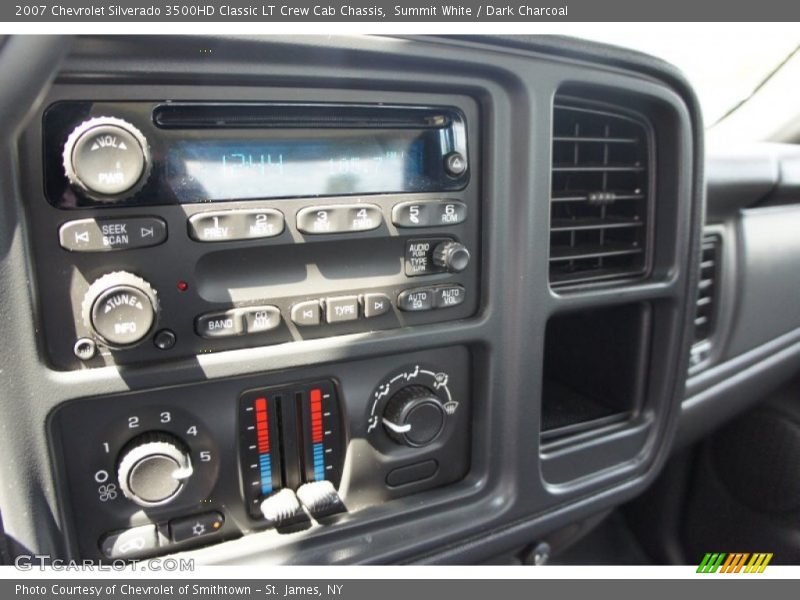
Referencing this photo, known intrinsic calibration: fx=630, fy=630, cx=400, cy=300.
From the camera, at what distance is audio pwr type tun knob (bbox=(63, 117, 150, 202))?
598 millimetres

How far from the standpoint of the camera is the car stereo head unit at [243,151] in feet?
2.00

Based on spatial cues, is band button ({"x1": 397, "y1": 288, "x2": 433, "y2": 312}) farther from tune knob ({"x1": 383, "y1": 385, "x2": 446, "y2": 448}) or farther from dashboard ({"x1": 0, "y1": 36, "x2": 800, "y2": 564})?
tune knob ({"x1": 383, "y1": 385, "x2": 446, "y2": 448})

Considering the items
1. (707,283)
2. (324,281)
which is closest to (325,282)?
(324,281)

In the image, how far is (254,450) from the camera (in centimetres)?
79

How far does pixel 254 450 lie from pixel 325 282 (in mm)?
231

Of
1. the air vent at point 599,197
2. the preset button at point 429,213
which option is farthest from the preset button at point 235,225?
the air vent at point 599,197

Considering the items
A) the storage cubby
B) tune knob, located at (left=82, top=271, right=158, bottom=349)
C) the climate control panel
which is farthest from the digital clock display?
the storage cubby

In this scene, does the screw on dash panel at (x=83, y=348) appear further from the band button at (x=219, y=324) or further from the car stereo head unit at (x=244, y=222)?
the band button at (x=219, y=324)

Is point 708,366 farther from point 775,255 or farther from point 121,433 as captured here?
point 121,433

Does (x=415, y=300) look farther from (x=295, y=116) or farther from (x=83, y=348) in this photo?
(x=83, y=348)

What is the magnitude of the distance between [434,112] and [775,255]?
933 mm

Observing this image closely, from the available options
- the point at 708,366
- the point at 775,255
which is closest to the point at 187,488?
the point at 708,366

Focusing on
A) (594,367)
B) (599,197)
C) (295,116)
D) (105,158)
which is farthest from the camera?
(594,367)

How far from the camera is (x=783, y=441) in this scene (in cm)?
144
